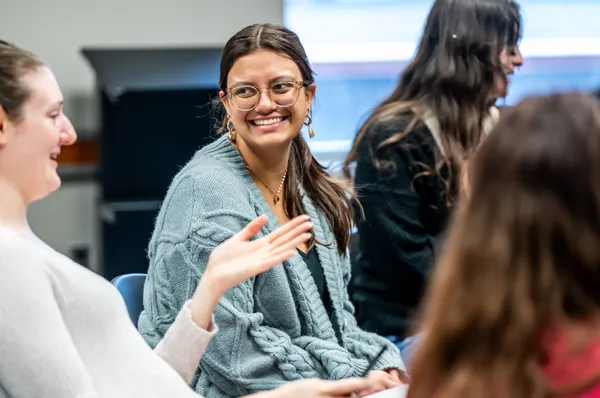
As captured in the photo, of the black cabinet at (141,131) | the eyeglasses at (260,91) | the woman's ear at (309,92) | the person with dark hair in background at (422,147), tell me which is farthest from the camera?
the black cabinet at (141,131)

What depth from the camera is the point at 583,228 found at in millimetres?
932

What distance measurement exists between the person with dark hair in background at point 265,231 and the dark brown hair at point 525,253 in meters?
0.94

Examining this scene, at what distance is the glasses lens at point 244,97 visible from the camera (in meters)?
2.07

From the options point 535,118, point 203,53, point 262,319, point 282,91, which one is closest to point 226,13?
point 203,53

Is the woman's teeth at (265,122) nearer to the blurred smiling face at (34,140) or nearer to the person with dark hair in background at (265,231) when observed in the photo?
the person with dark hair in background at (265,231)

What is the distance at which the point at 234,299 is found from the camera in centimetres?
192

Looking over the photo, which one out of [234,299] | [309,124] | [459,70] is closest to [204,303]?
[234,299]

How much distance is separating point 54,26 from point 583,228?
13.5ft

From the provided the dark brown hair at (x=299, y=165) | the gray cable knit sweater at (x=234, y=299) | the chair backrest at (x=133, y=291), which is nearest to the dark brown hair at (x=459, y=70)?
the dark brown hair at (x=299, y=165)

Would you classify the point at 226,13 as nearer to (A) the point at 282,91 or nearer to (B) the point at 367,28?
(B) the point at 367,28

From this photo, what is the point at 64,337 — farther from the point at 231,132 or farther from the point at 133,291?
the point at 231,132

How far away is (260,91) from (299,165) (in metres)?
0.29

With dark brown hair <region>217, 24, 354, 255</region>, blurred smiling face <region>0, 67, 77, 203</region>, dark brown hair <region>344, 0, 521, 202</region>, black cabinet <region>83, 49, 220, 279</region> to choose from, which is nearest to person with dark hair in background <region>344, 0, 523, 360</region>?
dark brown hair <region>344, 0, 521, 202</region>

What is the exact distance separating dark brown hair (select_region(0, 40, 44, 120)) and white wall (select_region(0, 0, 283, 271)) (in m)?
3.24
